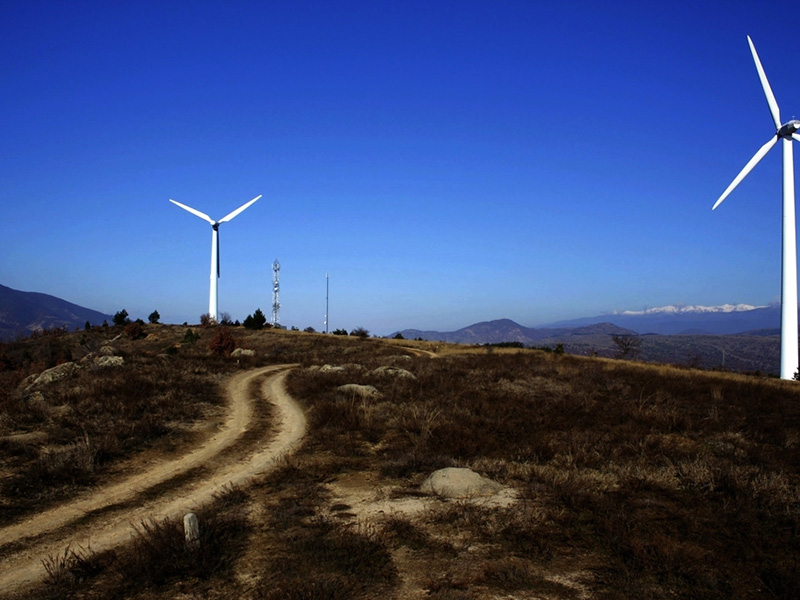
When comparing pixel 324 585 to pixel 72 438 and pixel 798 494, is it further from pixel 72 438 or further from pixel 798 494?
pixel 72 438

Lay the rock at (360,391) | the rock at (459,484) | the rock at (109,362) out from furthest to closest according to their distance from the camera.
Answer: the rock at (109,362), the rock at (360,391), the rock at (459,484)

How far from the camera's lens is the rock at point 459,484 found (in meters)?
11.5

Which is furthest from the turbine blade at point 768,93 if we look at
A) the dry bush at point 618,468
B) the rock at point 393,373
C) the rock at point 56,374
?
the rock at point 56,374

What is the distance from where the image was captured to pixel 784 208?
148 feet

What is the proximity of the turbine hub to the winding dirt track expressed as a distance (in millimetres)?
49655

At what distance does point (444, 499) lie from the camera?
1120cm

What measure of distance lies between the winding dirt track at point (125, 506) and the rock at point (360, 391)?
482 centimetres

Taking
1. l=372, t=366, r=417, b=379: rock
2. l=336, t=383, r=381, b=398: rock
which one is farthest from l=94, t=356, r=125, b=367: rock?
l=372, t=366, r=417, b=379: rock

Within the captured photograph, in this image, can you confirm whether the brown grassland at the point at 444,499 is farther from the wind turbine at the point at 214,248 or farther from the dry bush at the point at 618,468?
the wind turbine at the point at 214,248

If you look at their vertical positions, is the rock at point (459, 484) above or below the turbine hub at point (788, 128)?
below

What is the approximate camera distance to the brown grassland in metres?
7.77

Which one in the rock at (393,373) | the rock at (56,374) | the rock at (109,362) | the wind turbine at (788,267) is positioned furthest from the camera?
the wind turbine at (788,267)

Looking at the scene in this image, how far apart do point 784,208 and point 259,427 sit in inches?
1863

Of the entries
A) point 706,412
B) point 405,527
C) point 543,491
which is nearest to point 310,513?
point 405,527
